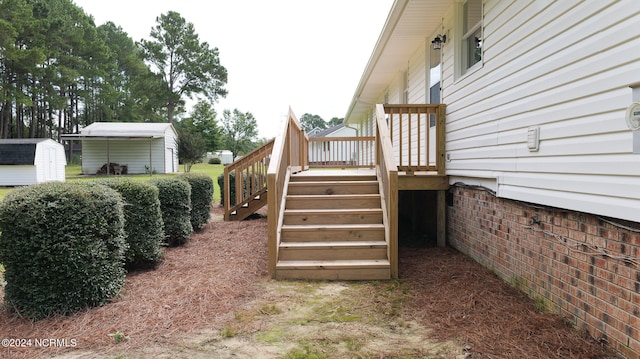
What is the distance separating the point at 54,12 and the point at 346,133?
27.7m

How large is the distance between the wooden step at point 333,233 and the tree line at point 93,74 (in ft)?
99.3

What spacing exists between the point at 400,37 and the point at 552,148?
454cm

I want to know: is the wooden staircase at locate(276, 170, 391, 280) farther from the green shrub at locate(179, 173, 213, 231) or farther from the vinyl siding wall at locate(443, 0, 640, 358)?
the green shrub at locate(179, 173, 213, 231)

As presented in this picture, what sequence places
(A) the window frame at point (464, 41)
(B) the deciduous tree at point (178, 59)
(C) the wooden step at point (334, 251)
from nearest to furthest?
(C) the wooden step at point (334, 251) → (A) the window frame at point (464, 41) → (B) the deciduous tree at point (178, 59)

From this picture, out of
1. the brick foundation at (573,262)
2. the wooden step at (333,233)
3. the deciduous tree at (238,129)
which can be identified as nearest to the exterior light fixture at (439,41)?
the brick foundation at (573,262)

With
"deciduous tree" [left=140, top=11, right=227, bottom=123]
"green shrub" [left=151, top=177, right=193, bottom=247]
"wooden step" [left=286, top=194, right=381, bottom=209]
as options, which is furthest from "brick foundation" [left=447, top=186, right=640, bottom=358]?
"deciduous tree" [left=140, top=11, right=227, bottom=123]

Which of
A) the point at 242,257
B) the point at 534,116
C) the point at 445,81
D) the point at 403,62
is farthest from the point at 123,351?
the point at 403,62

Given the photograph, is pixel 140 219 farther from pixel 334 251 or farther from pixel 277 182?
pixel 334 251

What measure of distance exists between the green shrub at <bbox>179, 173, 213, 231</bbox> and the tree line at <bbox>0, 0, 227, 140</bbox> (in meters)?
27.2

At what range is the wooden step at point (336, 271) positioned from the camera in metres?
4.25

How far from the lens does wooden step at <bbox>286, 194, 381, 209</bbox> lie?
5336 millimetres

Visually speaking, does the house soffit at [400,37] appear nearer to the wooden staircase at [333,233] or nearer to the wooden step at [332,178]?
the wooden step at [332,178]

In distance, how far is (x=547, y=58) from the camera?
10.4ft

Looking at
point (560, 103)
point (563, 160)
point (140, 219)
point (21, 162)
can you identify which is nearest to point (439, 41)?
point (560, 103)
